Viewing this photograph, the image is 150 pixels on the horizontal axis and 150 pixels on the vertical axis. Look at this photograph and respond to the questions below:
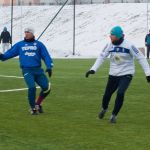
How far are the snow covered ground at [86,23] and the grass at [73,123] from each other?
3755cm

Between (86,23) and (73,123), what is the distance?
175 feet

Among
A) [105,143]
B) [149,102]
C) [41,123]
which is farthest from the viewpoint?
[149,102]

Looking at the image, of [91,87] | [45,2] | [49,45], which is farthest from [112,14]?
[91,87]

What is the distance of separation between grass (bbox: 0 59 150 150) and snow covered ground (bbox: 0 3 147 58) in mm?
37555

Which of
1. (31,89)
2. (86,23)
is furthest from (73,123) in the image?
(86,23)

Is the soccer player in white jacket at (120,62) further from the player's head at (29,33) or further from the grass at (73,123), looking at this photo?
the player's head at (29,33)

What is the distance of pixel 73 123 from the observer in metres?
12.1

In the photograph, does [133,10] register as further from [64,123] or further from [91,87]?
[64,123]

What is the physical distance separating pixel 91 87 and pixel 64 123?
314 inches

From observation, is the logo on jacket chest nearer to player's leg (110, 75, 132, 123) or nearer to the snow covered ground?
player's leg (110, 75, 132, 123)

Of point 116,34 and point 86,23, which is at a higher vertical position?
point 116,34

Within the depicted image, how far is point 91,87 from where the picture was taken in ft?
65.6

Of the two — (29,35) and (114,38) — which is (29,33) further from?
(114,38)

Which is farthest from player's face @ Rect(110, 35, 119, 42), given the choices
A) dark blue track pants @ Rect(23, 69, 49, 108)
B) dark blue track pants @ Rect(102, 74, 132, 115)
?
dark blue track pants @ Rect(23, 69, 49, 108)
